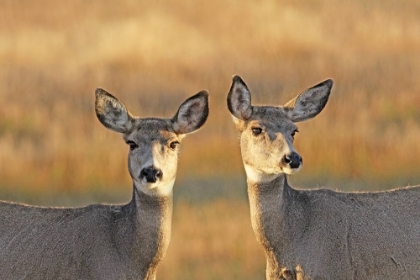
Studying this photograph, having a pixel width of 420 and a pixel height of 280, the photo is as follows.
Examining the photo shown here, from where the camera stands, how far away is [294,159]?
16938mm

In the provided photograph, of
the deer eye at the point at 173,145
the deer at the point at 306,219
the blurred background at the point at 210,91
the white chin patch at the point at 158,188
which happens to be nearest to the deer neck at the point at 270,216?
the deer at the point at 306,219

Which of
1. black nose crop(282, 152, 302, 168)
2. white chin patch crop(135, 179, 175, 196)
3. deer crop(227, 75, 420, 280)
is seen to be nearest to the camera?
white chin patch crop(135, 179, 175, 196)

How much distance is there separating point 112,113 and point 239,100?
1.25 metres

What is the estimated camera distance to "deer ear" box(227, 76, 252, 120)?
17.8 metres

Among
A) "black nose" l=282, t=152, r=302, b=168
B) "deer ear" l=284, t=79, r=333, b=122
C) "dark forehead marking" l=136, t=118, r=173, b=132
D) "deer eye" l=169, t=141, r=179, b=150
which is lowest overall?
"black nose" l=282, t=152, r=302, b=168

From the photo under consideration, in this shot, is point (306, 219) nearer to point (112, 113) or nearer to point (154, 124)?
point (154, 124)

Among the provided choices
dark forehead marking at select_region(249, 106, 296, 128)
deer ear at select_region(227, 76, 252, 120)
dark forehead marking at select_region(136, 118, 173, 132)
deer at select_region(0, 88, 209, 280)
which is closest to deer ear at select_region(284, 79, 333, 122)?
dark forehead marking at select_region(249, 106, 296, 128)

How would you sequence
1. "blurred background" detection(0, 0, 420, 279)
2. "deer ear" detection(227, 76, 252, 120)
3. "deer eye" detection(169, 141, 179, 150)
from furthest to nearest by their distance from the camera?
"blurred background" detection(0, 0, 420, 279) → "deer ear" detection(227, 76, 252, 120) → "deer eye" detection(169, 141, 179, 150)

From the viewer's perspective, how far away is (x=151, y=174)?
16547 mm

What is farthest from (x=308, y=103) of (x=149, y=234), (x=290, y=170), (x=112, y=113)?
(x=149, y=234)

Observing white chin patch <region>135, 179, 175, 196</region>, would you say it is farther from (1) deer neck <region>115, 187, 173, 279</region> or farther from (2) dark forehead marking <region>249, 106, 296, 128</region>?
(2) dark forehead marking <region>249, 106, 296, 128</region>

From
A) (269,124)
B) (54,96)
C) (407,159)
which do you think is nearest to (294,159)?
(269,124)

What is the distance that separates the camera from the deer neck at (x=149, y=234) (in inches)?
669

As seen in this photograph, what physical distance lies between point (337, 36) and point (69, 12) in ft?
15.8
